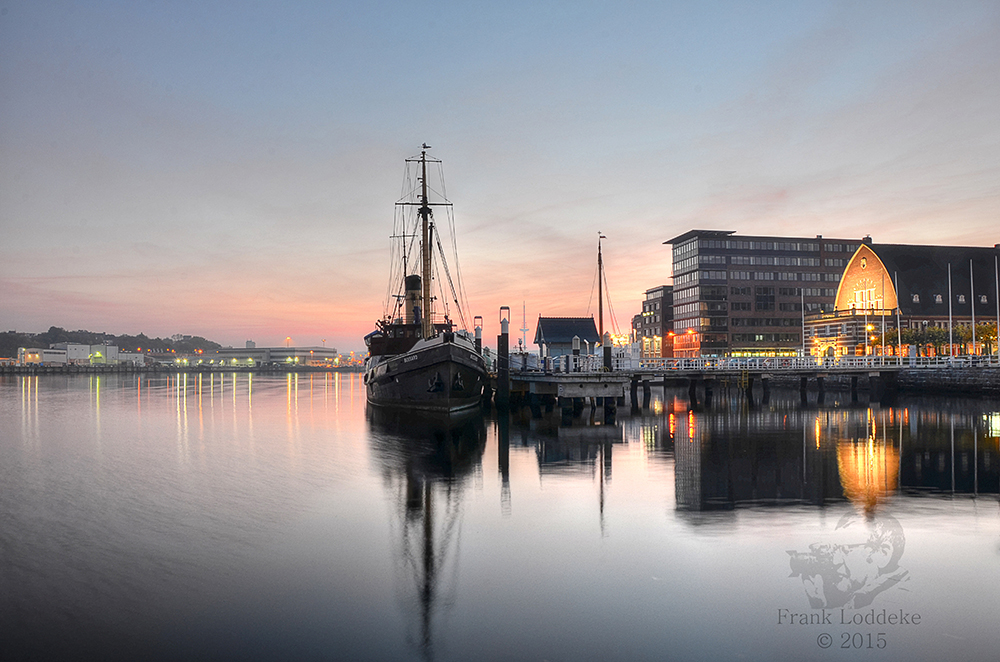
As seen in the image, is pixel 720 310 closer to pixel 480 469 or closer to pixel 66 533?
pixel 480 469

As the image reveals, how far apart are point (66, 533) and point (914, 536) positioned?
1920 cm

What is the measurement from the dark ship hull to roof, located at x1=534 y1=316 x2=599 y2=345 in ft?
101

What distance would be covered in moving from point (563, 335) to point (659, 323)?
68800 millimetres

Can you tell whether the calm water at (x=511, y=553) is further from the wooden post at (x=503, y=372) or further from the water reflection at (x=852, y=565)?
the wooden post at (x=503, y=372)

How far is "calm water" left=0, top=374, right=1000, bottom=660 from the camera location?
9391mm

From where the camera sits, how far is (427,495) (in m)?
19.8

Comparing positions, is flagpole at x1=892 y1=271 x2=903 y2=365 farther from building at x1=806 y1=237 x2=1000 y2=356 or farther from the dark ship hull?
the dark ship hull

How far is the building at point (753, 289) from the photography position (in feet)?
386

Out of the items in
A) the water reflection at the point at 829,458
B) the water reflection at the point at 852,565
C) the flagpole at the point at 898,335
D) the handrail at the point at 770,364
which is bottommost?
the water reflection at the point at 829,458

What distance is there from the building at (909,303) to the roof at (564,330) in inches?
1259

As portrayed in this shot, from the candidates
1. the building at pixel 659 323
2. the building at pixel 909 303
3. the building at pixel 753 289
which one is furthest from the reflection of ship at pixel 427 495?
the building at pixel 659 323

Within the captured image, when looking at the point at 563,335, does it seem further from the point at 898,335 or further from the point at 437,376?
the point at 898,335

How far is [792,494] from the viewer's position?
18312 mm

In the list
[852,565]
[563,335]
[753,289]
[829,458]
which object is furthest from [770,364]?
[753,289]
